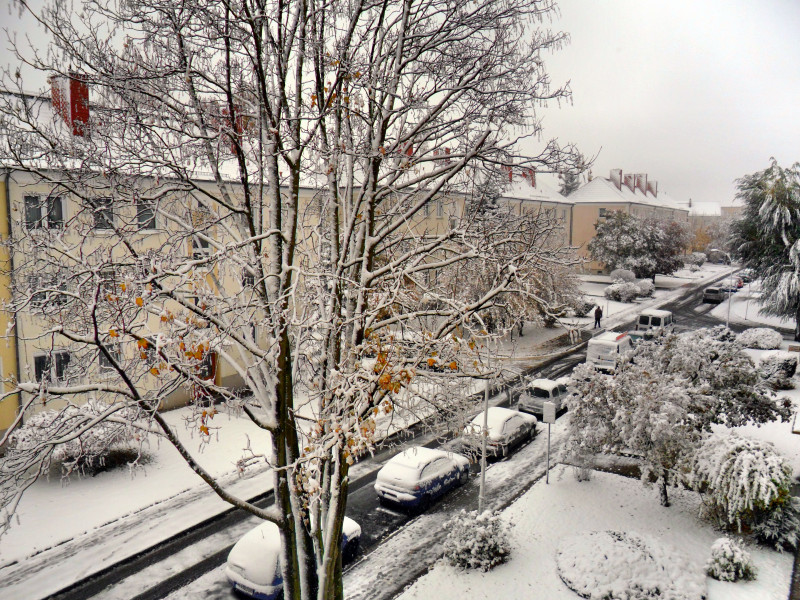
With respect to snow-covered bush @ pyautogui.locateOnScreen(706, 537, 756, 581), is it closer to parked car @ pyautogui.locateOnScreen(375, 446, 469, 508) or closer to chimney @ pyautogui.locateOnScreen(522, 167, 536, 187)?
parked car @ pyautogui.locateOnScreen(375, 446, 469, 508)

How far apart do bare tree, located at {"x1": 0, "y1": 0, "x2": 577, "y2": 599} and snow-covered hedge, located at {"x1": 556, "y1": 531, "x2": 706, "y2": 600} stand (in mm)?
5016

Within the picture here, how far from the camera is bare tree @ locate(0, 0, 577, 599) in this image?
5562mm

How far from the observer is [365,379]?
549cm

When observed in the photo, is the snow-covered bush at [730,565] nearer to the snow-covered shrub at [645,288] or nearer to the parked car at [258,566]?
the parked car at [258,566]

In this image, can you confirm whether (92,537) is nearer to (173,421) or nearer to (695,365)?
(173,421)

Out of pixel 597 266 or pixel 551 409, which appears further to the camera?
pixel 597 266

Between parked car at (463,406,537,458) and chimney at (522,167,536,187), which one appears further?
parked car at (463,406,537,458)

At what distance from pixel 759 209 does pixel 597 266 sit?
27699mm

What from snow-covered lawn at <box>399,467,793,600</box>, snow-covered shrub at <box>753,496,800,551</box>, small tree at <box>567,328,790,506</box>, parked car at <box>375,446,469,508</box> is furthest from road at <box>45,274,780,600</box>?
snow-covered shrub at <box>753,496,800,551</box>

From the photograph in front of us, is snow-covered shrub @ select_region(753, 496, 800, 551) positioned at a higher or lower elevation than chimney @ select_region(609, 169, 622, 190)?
lower

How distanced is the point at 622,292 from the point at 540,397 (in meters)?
28.3

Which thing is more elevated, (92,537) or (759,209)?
(759,209)

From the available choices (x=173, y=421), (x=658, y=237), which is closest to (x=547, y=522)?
(x=173, y=421)

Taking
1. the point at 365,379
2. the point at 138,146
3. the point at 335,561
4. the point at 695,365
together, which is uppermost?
the point at 138,146
